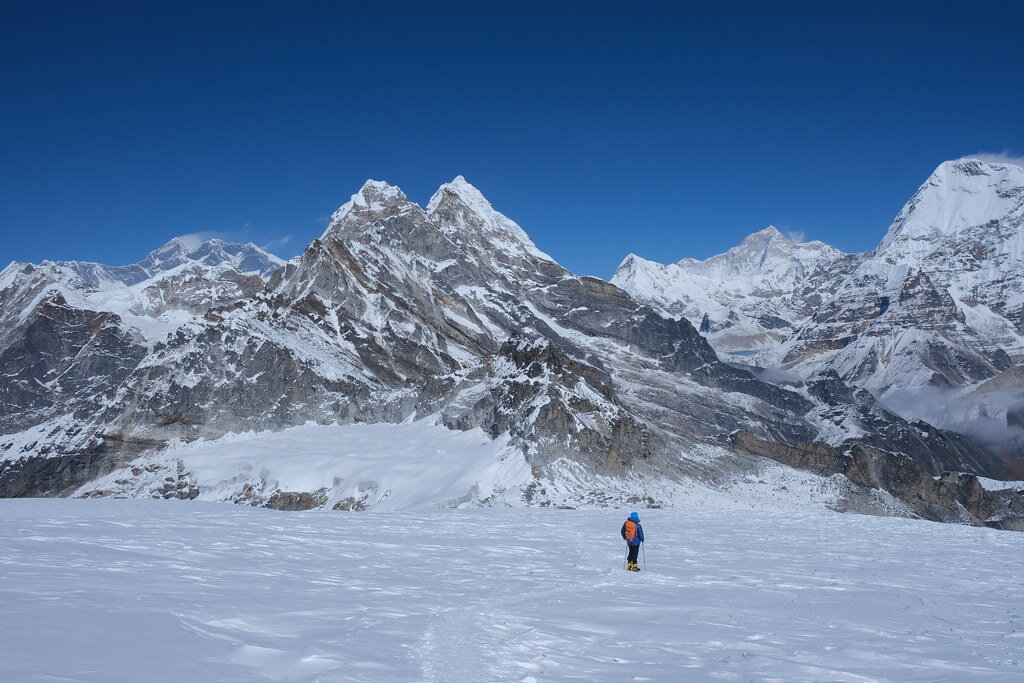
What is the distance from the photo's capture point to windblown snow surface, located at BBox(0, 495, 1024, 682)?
9906 millimetres

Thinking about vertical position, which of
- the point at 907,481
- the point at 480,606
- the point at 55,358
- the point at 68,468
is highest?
the point at 55,358

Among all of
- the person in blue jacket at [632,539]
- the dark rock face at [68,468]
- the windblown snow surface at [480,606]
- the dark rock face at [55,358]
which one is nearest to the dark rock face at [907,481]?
the windblown snow surface at [480,606]

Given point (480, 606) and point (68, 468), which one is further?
point (68, 468)

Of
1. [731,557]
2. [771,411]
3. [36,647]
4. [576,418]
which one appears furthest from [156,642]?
[771,411]

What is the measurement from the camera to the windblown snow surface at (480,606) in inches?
390

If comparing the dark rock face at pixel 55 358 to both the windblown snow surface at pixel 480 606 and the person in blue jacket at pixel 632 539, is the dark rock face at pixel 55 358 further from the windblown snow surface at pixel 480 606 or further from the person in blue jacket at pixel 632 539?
the person in blue jacket at pixel 632 539

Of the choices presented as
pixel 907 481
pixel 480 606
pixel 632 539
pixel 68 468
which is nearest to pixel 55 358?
pixel 68 468

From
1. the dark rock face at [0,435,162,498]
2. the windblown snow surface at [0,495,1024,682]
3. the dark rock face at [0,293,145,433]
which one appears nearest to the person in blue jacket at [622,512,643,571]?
the windblown snow surface at [0,495,1024,682]

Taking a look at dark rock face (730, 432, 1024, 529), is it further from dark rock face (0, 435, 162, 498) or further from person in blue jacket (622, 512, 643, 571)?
dark rock face (0, 435, 162, 498)

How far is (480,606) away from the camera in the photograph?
14.6 meters

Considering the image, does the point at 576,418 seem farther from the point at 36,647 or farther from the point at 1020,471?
the point at 1020,471

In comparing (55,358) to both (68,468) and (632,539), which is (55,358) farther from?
(632,539)

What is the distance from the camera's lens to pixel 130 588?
543 inches

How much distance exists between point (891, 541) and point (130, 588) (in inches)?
1044
